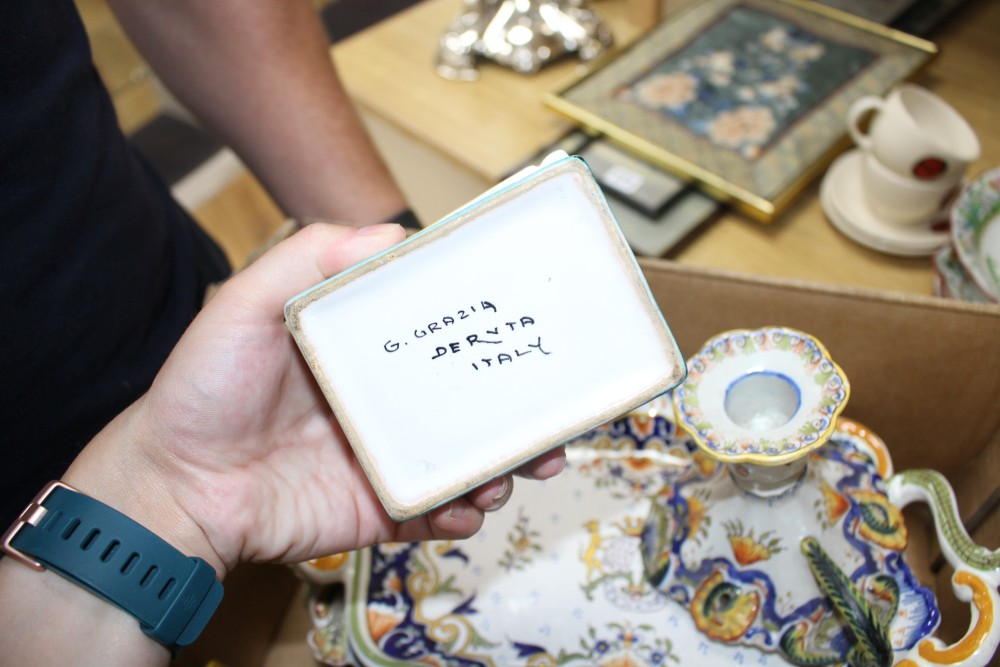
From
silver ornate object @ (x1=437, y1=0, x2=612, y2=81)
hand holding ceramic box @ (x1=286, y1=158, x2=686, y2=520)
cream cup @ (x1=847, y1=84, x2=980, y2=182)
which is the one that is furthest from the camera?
silver ornate object @ (x1=437, y1=0, x2=612, y2=81)

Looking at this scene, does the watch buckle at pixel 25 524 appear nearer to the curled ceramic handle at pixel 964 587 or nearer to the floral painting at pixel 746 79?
the curled ceramic handle at pixel 964 587

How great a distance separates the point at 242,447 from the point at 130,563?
11 centimetres

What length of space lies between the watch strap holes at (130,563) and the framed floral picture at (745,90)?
70cm

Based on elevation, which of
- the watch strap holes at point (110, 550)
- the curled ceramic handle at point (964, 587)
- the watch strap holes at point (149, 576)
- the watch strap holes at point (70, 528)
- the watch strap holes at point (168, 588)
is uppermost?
the watch strap holes at point (70, 528)

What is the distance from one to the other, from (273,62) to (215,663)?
1.87ft

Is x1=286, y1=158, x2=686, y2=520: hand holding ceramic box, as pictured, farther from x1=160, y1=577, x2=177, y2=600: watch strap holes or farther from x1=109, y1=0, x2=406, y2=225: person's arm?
x1=109, y1=0, x2=406, y2=225: person's arm

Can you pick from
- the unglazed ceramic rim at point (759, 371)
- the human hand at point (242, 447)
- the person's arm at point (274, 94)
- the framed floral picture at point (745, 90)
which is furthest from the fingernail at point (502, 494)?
the framed floral picture at point (745, 90)

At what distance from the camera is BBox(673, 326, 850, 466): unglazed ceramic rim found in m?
0.47

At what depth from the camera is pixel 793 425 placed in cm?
48

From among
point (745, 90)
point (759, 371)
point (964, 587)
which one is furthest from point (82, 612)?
point (745, 90)

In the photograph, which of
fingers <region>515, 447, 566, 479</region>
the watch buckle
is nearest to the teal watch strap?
the watch buckle

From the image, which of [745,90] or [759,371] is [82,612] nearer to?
[759,371]

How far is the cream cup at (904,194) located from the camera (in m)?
0.76

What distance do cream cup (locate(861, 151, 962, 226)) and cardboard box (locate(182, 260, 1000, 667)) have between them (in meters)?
0.24
